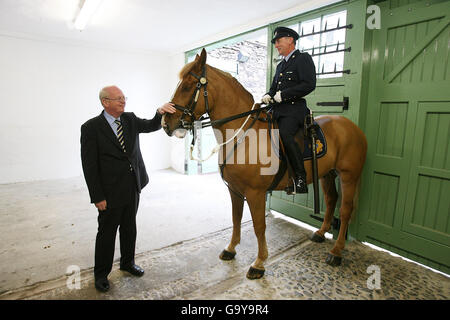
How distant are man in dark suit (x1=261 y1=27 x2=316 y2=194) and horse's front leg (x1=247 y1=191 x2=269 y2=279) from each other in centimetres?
40

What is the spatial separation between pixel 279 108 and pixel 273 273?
5.23 feet

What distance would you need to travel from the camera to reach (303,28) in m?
3.42

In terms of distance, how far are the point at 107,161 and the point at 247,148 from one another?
1.19 metres

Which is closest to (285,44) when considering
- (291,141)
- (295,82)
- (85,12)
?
(295,82)

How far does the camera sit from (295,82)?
7.52 ft

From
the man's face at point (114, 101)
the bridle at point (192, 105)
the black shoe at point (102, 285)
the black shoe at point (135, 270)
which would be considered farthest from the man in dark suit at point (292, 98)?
the black shoe at point (102, 285)

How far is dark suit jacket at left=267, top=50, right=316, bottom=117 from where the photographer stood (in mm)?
2164

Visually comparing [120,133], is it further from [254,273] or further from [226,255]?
[254,273]

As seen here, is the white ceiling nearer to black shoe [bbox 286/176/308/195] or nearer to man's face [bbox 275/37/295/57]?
man's face [bbox 275/37/295/57]

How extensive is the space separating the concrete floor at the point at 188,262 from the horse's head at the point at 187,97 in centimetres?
140

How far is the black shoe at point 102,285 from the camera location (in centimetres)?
214

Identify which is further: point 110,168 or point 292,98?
point 292,98

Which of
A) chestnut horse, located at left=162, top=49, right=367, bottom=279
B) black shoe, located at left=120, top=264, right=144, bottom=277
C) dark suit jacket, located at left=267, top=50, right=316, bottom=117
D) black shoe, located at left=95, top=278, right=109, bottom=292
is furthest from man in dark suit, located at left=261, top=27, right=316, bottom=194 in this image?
black shoe, located at left=95, top=278, right=109, bottom=292

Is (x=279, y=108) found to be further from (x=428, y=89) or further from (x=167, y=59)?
(x=167, y=59)
